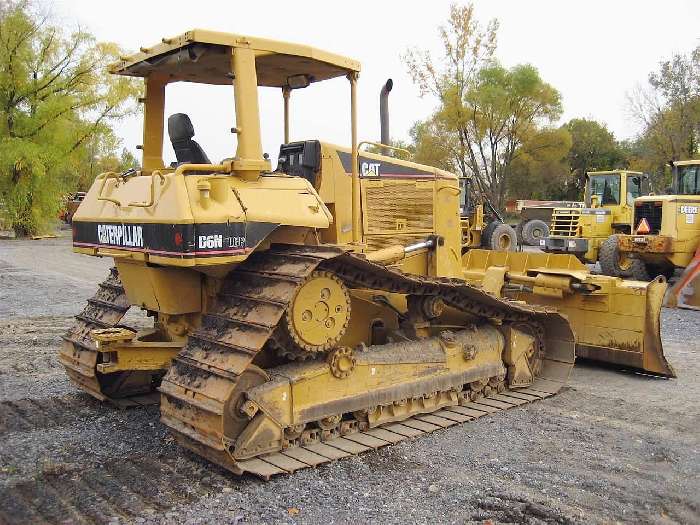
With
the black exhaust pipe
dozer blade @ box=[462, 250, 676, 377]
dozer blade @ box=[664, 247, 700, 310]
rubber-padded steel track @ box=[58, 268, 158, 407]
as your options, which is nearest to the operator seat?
rubber-padded steel track @ box=[58, 268, 158, 407]

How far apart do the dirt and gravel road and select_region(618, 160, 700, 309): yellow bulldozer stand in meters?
7.54

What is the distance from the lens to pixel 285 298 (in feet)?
14.8

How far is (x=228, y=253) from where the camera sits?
4.50 meters

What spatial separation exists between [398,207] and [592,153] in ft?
134

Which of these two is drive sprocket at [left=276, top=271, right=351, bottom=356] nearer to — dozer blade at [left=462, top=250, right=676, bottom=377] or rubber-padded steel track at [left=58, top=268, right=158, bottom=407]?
rubber-padded steel track at [left=58, top=268, right=158, bottom=407]

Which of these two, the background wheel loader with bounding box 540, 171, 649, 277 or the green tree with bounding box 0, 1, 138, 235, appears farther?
the green tree with bounding box 0, 1, 138, 235

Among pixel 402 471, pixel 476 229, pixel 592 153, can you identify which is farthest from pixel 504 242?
pixel 592 153

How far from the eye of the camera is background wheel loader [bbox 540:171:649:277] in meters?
18.0

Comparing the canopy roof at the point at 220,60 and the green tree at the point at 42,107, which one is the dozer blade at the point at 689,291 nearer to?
the canopy roof at the point at 220,60

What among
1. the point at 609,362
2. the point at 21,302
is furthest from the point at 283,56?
the point at 21,302

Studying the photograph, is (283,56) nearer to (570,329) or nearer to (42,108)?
(570,329)

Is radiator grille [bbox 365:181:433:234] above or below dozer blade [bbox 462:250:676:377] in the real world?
above

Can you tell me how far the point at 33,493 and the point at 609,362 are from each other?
5.79 metres

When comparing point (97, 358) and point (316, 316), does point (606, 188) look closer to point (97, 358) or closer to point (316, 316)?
point (316, 316)
